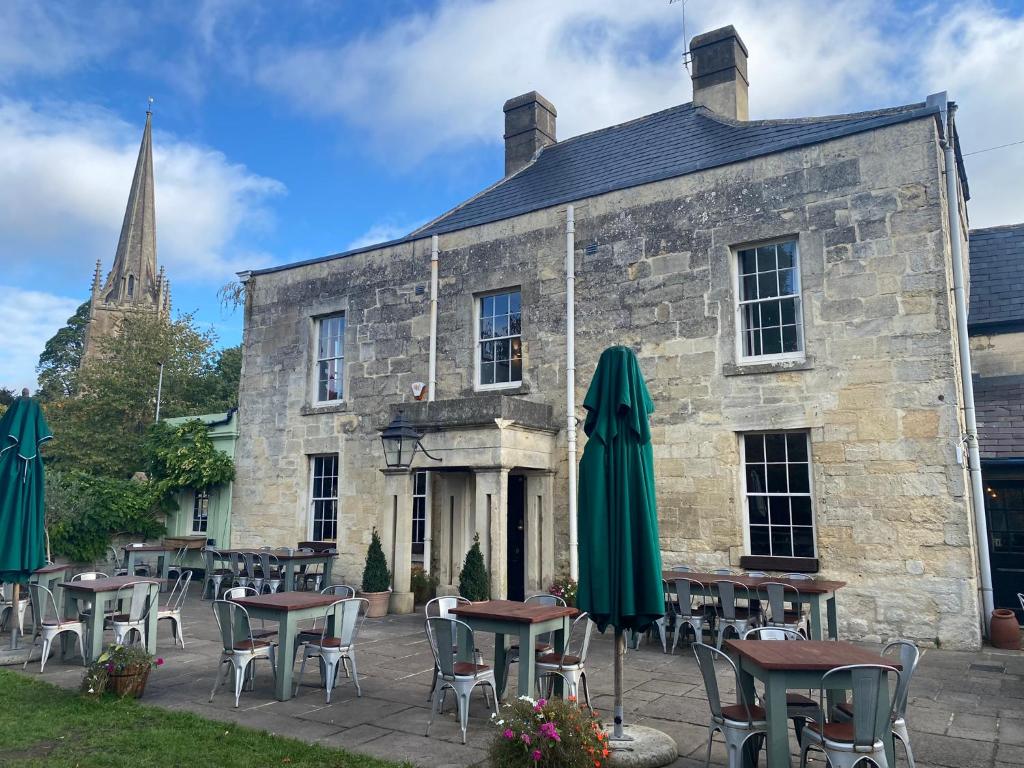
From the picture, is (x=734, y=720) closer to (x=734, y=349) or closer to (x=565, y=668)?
(x=565, y=668)

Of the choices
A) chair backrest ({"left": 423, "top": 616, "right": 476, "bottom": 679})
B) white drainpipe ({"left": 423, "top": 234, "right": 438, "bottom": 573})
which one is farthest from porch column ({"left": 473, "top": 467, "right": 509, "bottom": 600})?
chair backrest ({"left": 423, "top": 616, "right": 476, "bottom": 679})

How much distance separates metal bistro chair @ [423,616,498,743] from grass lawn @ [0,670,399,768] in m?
0.91

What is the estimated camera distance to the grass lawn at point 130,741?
16.7ft

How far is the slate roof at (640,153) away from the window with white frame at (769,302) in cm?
150

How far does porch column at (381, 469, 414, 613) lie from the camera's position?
1189cm

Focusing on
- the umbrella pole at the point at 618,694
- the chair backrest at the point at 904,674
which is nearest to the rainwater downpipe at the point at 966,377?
the chair backrest at the point at 904,674

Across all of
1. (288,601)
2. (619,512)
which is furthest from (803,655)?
(288,601)

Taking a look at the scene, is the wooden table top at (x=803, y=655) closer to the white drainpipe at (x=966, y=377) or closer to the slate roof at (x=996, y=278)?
the white drainpipe at (x=966, y=377)

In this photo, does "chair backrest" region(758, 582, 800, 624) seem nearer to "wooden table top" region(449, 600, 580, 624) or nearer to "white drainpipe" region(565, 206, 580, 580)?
"wooden table top" region(449, 600, 580, 624)

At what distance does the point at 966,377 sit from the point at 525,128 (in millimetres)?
10973

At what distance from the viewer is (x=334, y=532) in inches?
583

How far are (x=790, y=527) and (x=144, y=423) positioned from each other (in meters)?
26.4

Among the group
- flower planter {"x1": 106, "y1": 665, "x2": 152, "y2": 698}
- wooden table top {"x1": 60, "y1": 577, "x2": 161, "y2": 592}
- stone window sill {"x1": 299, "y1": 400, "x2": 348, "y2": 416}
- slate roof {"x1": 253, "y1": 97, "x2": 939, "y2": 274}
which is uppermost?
slate roof {"x1": 253, "y1": 97, "x2": 939, "y2": 274}

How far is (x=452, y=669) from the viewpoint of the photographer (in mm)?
5969
